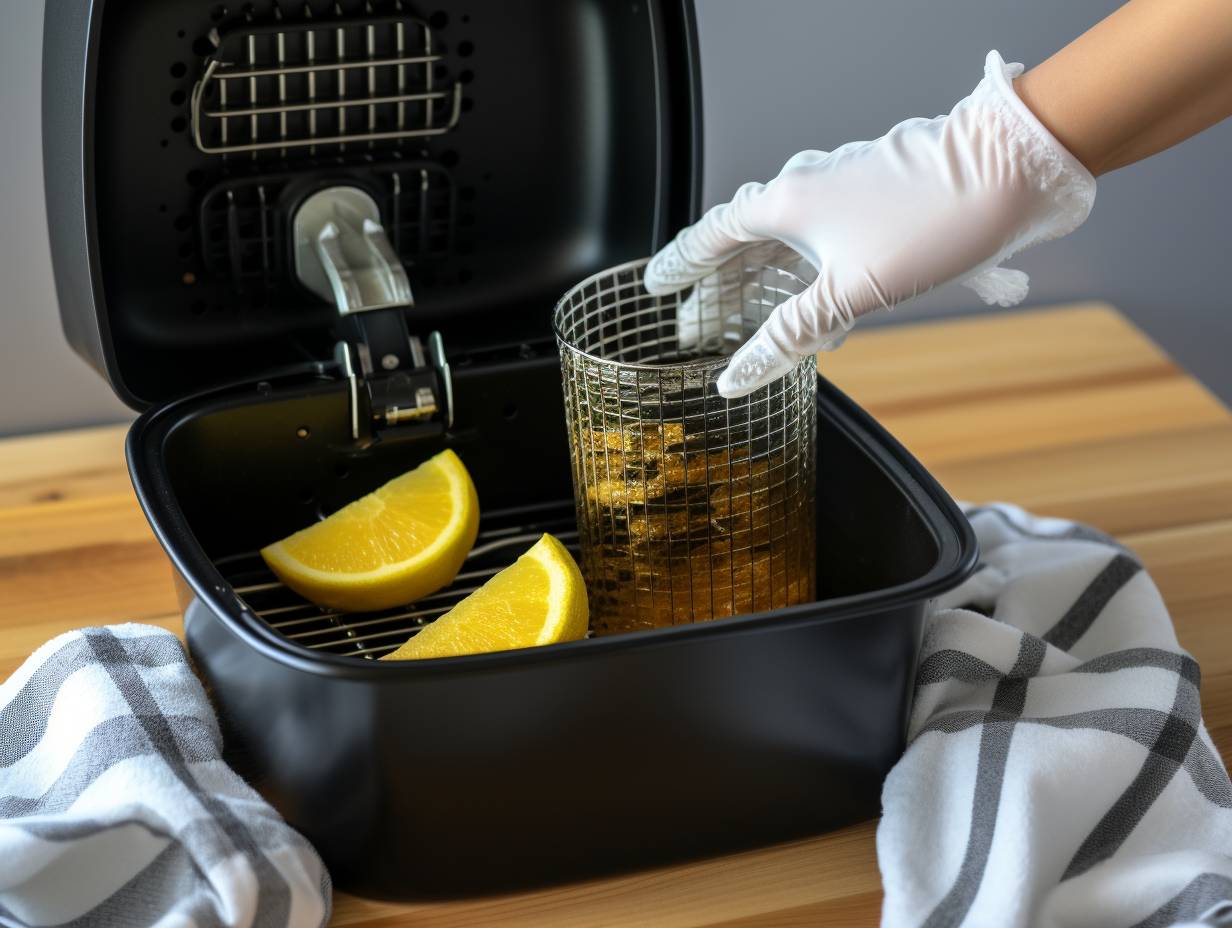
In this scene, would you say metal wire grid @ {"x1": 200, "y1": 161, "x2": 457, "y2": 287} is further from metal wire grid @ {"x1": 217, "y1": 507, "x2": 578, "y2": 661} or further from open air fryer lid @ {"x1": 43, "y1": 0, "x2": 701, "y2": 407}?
metal wire grid @ {"x1": 217, "y1": 507, "x2": 578, "y2": 661}

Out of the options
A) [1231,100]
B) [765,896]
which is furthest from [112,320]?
[1231,100]

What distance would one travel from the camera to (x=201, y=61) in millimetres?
712

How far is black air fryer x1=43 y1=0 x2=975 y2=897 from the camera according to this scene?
1.83 feet

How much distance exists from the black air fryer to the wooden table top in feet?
0.05

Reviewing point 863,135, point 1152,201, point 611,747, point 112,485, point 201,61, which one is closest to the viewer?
point 611,747

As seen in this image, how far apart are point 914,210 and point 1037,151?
5cm

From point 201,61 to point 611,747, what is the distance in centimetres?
38

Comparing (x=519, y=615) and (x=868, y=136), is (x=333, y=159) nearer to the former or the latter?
(x=519, y=615)

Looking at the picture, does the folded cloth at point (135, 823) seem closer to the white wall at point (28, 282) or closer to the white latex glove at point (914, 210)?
the white latex glove at point (914, 210)

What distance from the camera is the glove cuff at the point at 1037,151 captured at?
609 mm

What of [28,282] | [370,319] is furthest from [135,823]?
[28,282]

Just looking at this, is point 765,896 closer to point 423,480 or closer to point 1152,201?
point 423,480

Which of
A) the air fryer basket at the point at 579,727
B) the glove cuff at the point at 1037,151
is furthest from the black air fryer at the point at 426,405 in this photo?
the glove cuff at the point at 1037,151

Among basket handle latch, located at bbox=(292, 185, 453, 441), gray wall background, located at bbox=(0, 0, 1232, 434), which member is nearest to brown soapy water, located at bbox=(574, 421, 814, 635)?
basket handle latch, located at bbox=(292, 185, 453, 441)
